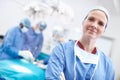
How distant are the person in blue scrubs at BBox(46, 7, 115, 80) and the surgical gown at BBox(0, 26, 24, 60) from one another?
167cm

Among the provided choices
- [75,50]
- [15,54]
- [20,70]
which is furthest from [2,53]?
[75,50]

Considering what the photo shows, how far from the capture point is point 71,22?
4.37 m

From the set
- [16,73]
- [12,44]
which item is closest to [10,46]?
[12,44]

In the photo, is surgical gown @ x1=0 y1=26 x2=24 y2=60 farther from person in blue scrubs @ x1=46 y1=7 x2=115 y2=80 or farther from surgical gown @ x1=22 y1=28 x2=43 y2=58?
person in blue scrubs @ x1=46 y1=7 x2=115 y2=80

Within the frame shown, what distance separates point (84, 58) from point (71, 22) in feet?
10.6

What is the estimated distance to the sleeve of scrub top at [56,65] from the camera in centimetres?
105

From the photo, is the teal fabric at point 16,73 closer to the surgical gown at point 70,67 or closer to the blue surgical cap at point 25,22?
the surgical gown at point 70,67

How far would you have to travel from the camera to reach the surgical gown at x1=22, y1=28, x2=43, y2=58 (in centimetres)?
309

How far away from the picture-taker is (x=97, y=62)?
117cm

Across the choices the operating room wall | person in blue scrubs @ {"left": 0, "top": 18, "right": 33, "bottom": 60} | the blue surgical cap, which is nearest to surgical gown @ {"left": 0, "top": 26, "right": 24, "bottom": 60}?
person in blue scrubs @ {"left": 0, "top": 18, "right": 33, "bottom": 60}

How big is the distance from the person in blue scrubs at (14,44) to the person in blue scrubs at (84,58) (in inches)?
65.9

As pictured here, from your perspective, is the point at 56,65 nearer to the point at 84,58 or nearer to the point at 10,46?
the point at 84,58

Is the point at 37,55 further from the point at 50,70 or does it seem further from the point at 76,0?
the point at 50,70

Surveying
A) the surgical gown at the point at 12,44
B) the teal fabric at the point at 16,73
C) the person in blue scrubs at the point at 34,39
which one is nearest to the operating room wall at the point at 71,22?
the person in blue scrubs at the point at 34,39
